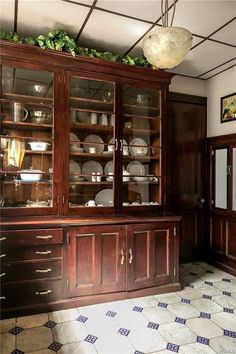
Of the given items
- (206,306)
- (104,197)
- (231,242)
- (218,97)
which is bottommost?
(206,306)

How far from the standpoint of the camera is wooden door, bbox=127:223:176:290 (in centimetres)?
278

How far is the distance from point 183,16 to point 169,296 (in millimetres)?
2821

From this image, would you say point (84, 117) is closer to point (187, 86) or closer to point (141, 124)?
point (141, 124)

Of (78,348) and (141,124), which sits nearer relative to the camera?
(78,348)

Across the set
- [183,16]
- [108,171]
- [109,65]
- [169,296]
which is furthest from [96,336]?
[183,16]

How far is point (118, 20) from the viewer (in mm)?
2471

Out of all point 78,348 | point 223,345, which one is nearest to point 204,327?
point 223,345

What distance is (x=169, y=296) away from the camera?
286 cm

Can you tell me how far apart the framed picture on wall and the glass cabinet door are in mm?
1185

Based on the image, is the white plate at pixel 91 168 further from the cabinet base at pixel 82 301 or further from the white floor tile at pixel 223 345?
the white floor tile at pixel 223 345

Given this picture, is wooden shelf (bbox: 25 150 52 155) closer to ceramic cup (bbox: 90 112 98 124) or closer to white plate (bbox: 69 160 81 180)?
white plate (bbox: 69 160 81 180)

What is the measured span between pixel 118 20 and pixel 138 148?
53.9 inches

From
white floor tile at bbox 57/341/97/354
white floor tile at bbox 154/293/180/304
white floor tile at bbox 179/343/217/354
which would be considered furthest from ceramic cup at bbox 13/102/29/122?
white floor tile at bbox 179/343/217/354

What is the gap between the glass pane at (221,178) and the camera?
3738 mm
